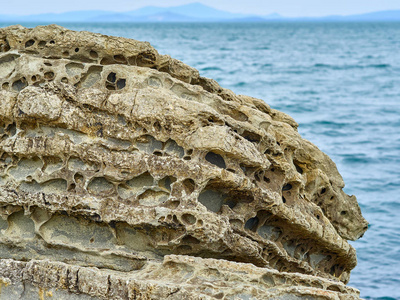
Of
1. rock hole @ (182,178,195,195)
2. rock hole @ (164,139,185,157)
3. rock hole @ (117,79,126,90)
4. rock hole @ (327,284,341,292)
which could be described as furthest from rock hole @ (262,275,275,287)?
rock hole @ (117,79,126,90)

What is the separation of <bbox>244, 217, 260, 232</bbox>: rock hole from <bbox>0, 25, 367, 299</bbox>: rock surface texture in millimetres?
12

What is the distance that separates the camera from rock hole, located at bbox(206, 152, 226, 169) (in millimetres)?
5684

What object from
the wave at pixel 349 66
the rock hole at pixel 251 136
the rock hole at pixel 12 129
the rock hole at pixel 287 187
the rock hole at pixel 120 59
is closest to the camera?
the rock hole at pixel 12 129

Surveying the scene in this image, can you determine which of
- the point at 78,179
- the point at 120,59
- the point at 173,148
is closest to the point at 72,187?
the point at 78,179

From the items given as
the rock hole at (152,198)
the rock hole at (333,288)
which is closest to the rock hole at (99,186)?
the rock hole at (152,198)

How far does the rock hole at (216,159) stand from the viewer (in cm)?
568

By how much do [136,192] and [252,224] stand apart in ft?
3.67

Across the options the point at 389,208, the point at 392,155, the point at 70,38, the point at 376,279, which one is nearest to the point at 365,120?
the point at 392,155

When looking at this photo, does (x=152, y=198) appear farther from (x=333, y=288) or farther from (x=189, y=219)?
(x=333, y=288)

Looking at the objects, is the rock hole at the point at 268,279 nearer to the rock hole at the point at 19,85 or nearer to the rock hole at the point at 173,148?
the rock hole at the point at 173,148

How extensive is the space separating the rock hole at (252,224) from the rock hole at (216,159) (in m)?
0.63

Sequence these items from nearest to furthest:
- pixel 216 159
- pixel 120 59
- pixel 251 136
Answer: pixel 216 159 < pixel 251 136 < pixel 120 59

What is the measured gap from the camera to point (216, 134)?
5.57 meters

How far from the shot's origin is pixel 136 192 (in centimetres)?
557
